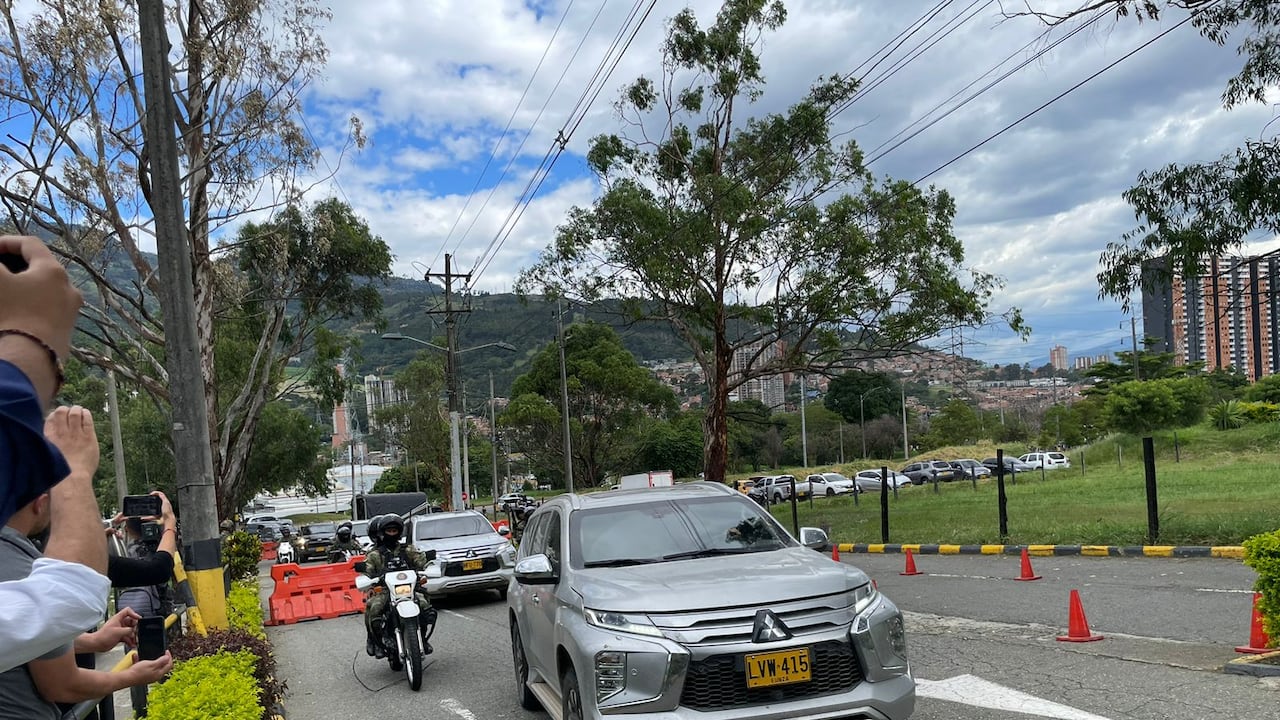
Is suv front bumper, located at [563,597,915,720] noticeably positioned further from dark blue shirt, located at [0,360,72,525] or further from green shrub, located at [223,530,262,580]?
green shrub, located at [223,530,262,580]

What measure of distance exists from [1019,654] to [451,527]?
12.5m

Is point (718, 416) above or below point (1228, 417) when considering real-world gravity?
above

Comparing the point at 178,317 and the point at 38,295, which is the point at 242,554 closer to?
the point at 178,317

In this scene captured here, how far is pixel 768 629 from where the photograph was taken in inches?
209

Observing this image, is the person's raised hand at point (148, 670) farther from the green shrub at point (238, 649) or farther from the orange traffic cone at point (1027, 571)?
the orange traffic cone at point (1027, 571)

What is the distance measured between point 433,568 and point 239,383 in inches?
954

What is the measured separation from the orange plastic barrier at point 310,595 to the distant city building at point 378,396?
5217 centimetres

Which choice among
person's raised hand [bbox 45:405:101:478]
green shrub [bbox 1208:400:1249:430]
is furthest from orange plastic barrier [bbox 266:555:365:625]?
green shrub [bbox 1208:400:1249:430]

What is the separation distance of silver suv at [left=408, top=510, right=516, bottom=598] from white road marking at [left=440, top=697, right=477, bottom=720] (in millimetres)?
6952

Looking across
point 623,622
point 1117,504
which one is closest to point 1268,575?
point 623,622

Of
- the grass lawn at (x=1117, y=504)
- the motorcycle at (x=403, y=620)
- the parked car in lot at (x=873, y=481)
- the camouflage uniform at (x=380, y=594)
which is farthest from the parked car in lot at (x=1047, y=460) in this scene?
the motorcycle at (x=403, y=620)

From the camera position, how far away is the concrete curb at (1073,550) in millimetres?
14391

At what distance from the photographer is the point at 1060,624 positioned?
10023 millimetres

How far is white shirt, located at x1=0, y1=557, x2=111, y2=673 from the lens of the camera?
2.05 m
